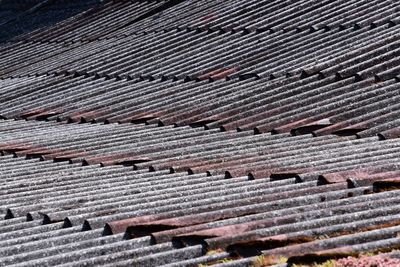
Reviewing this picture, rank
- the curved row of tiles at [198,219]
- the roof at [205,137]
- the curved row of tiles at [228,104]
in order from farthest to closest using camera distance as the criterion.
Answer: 1. the curved row of tiles at [228,104]
2. the roof at [205,137]
3. the curved row of tiles at [198,219]

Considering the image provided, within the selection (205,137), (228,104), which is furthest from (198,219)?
(228,104)

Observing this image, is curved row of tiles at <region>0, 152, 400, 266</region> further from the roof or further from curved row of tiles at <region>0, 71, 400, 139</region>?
curved row of tiles at <region>0, 71, 400, 139</region>

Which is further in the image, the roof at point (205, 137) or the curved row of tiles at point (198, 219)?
the roof at point (205, 137)

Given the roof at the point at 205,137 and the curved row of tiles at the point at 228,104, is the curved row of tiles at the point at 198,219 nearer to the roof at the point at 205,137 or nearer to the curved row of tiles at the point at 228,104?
the roof at the point at 205,137

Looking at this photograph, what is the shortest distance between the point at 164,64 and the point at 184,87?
1100mm

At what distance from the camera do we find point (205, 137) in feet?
25.1

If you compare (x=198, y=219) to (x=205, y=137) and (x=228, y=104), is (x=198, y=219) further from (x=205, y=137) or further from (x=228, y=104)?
(x=228, y=104)

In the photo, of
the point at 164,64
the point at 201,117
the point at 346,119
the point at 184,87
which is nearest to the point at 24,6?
the point at 164,64

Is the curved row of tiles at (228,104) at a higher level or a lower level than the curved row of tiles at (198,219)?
higher

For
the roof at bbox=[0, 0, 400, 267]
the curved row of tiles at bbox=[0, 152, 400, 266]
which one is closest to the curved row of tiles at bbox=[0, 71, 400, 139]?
the roof at bbox=[0, 0, 400, 267]

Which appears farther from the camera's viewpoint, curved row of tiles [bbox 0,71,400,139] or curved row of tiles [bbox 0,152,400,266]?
curved row of tiles [bbox 0,71,400,139]

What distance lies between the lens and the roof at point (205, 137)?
15.1ft

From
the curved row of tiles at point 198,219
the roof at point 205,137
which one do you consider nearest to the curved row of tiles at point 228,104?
the roof at point 205,137

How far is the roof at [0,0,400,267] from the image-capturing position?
182 inches
